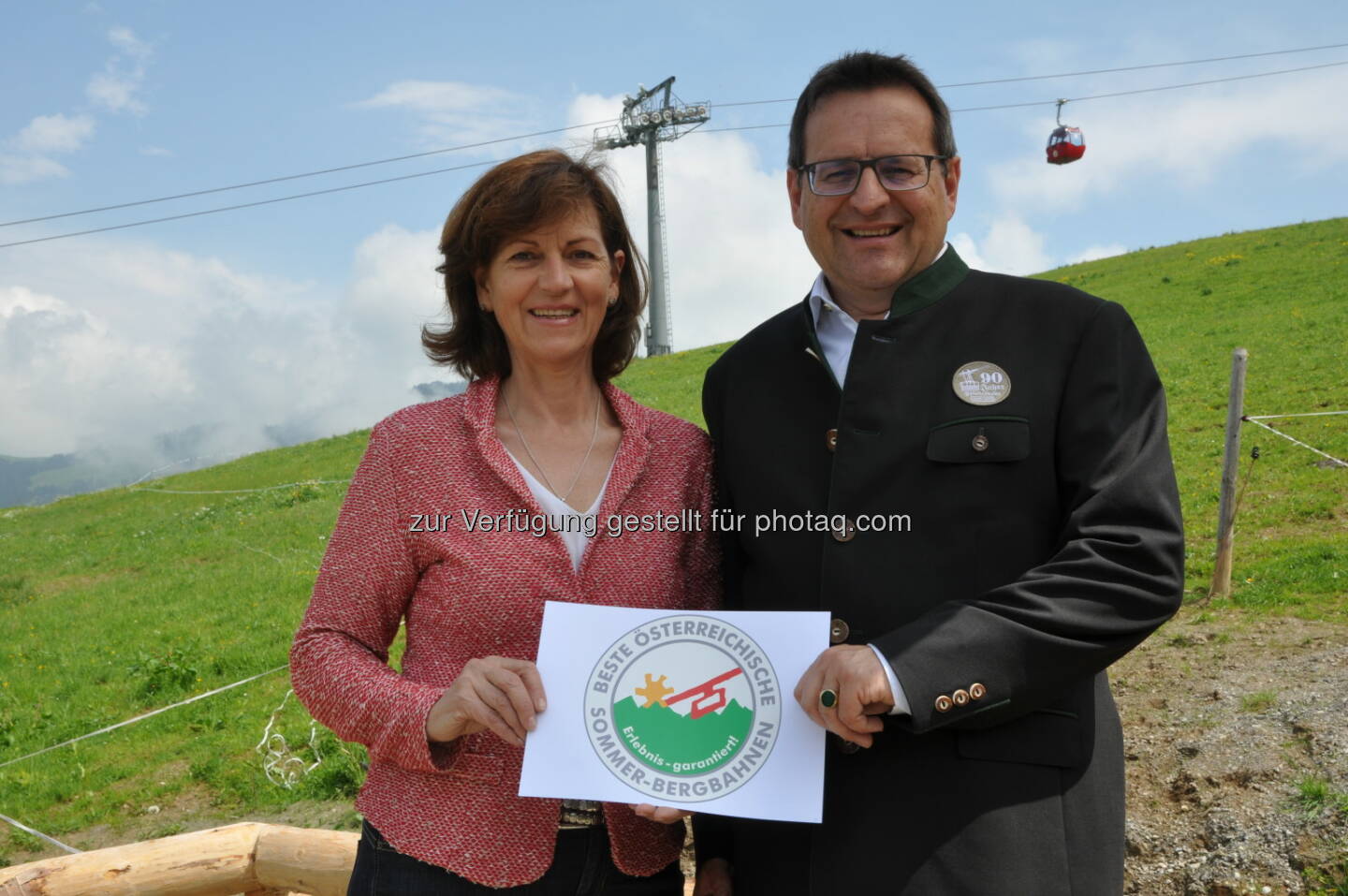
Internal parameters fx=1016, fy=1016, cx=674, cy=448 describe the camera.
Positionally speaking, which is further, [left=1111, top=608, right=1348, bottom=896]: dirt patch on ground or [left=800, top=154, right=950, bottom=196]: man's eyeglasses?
[left=1111, top=608, right=1348, bottom=896]: dirt patch on ground

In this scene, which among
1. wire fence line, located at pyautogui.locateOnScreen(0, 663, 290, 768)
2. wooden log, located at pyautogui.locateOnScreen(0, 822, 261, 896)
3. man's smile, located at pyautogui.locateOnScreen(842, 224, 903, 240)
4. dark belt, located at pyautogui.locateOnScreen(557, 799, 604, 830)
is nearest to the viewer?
dark belt, located at pyautogui.locateOnScreen(557, 799, 604, 830)

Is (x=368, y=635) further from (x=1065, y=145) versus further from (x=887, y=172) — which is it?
(x=1065, y=145)

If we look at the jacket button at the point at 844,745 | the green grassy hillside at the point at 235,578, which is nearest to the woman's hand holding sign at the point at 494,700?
the jacket button at the point at 844,745

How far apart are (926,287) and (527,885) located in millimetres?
1527

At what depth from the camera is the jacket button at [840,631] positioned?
2041mm

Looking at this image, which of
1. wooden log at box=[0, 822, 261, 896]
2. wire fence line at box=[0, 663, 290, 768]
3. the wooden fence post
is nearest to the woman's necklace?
wooden log at box=[0, 822, 261, 896]

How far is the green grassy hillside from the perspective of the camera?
21.7 feet

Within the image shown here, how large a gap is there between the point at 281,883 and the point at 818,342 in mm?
2881

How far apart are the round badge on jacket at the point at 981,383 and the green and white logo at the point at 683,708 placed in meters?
0.67

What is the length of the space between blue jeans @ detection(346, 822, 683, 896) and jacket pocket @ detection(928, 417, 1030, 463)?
107 cm

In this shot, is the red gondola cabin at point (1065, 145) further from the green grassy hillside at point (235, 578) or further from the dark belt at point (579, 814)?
the dark belt at point (579, 814)

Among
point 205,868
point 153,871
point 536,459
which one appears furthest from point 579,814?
point 153,871

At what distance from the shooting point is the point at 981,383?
2094 millimetres

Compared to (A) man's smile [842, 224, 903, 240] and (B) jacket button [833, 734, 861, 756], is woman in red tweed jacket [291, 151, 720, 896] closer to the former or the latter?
(B) jacket button [833, 734, 861, 756]
